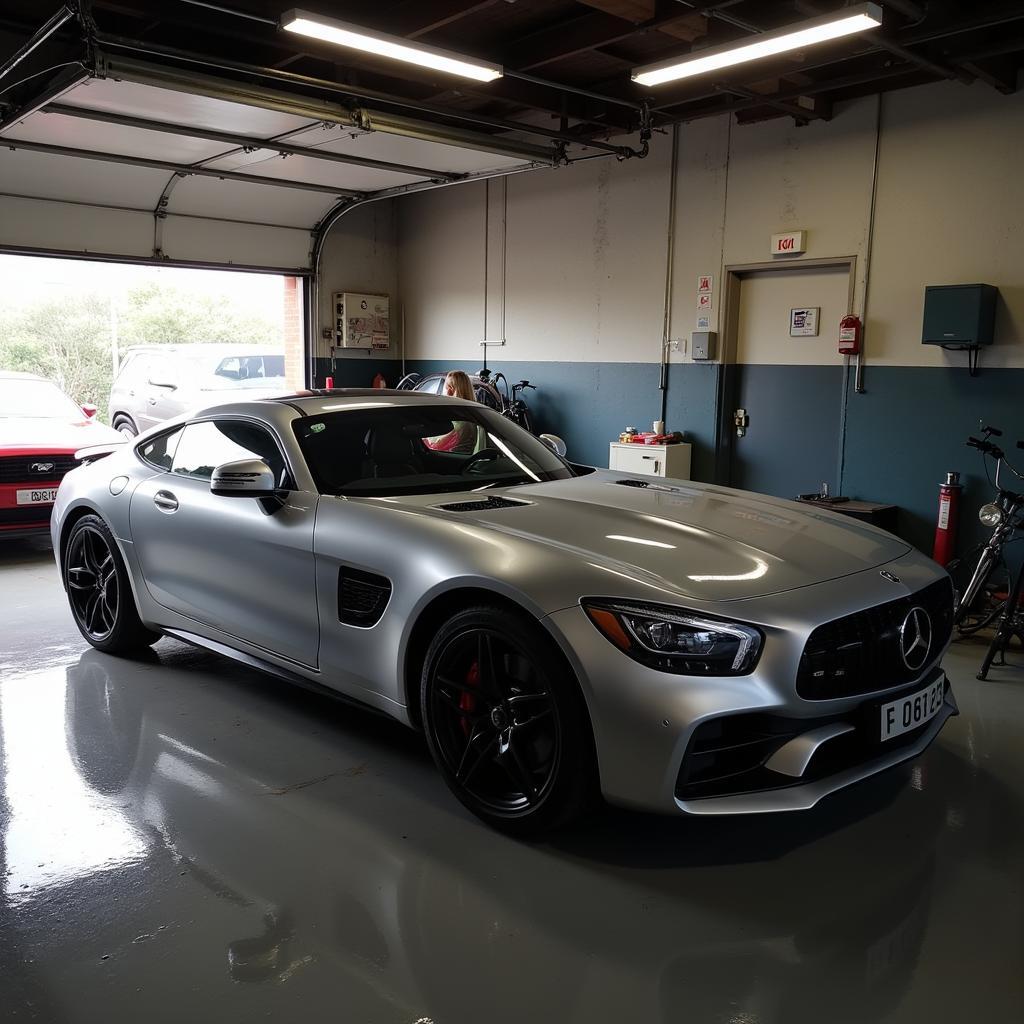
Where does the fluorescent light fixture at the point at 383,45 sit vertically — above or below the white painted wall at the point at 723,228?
above

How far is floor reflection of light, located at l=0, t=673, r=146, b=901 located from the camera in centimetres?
267

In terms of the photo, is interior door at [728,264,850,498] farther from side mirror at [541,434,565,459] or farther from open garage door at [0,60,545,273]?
side mirror at [541,434,565,459]

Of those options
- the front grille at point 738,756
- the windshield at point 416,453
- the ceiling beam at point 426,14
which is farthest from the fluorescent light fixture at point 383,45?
the front grille at point 738,756

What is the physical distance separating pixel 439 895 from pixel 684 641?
94 cm

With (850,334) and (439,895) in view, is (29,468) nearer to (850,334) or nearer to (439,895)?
(439,895)

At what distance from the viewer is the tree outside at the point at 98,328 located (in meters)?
17.5

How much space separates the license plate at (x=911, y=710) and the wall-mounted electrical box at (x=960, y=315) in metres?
3.72

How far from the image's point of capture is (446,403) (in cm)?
404

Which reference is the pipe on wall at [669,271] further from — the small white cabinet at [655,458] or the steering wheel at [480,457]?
the steering wheel at [480,457]

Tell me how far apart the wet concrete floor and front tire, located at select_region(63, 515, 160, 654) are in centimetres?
83

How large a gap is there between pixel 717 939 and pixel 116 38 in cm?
537

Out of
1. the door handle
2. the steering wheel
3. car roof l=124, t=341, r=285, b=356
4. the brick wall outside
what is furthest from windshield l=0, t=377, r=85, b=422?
the steering wheel

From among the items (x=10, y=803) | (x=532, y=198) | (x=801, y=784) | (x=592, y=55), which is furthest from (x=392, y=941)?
(x=532, y=198)

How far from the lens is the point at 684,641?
8.09 ft
